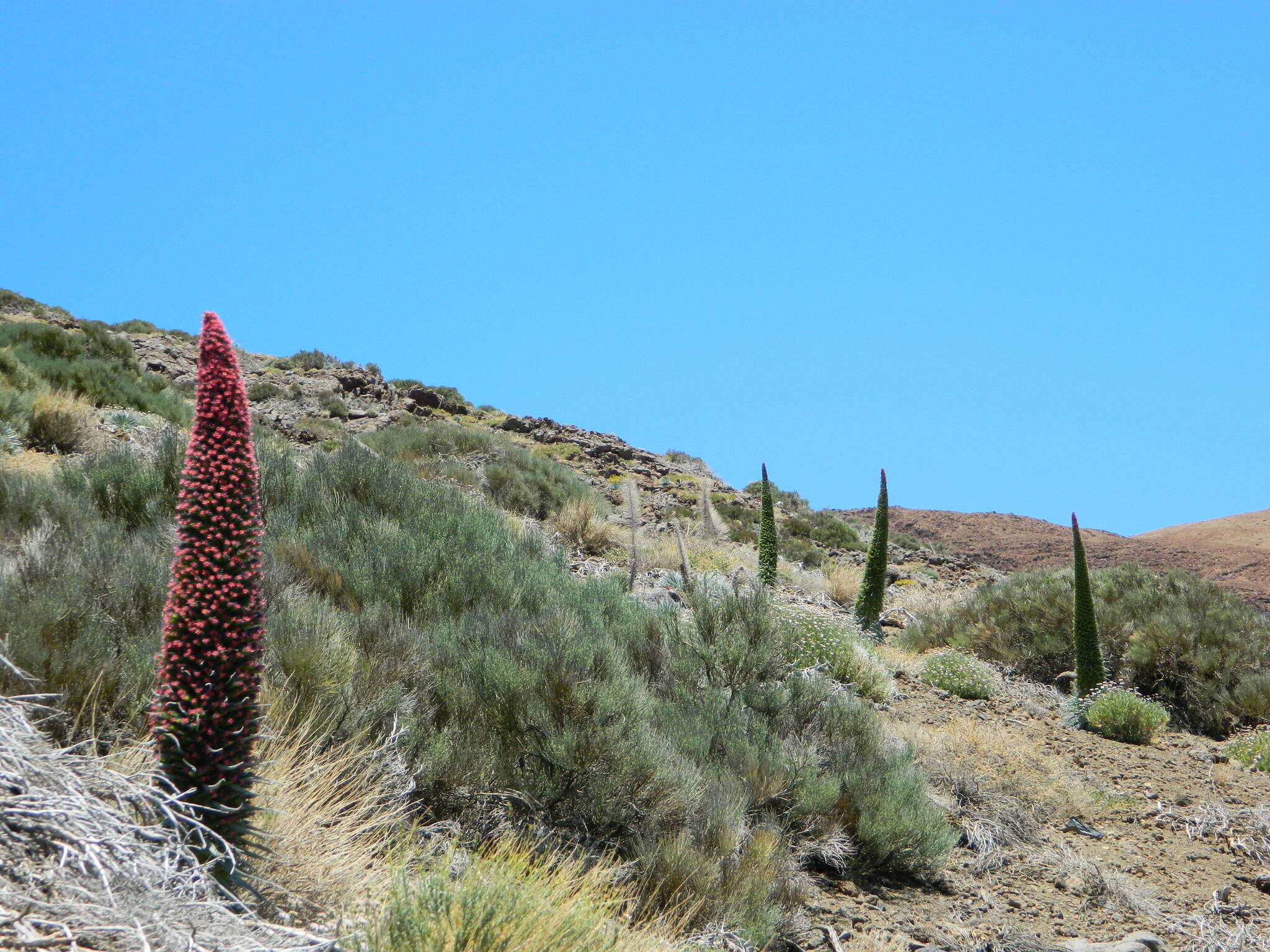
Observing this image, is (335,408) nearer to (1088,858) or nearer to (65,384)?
(65,384)

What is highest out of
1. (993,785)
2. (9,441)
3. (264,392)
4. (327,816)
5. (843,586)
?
(264,392)

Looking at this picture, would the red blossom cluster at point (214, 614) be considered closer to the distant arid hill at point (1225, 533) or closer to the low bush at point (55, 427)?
the low bush at point (55, 427)

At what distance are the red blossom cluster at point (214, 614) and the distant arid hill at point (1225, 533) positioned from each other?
43664mm

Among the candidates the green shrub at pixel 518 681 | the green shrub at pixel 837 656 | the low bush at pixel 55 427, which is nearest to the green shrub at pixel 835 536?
the green shrub at pixel 837 656

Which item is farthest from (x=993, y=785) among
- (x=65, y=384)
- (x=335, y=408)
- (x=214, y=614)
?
(x=335, y=408)

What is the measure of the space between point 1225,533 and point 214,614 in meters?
48.1

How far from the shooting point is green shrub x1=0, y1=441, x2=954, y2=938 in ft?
16.9

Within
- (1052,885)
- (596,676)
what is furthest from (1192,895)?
(596,676)

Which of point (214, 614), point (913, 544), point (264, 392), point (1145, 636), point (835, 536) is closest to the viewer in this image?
point (214, 614)

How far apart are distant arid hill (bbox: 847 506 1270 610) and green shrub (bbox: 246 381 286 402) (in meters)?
23.3

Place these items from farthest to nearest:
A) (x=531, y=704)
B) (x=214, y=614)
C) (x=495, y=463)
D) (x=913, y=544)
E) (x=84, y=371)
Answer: (x=913, y=544)
(x=495, y=463)
(x=84, y=371)
(x=531, y=704)
(x=214, y=614)

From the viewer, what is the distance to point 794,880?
5711 millimetres

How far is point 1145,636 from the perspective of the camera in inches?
A: 505

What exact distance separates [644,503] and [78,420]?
474 inches
